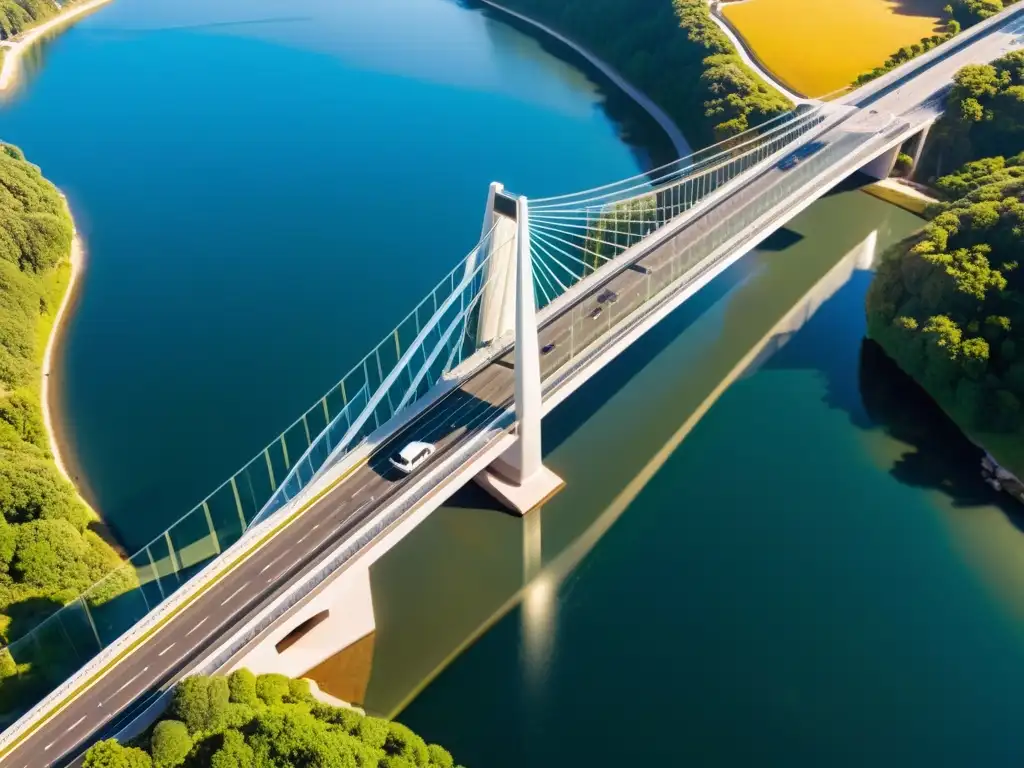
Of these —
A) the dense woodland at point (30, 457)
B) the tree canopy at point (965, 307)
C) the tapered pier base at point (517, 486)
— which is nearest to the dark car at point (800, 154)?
the tree canopy at point (965, 307)

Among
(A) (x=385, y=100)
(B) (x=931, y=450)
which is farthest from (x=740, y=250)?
(A) (x=385, y=100)

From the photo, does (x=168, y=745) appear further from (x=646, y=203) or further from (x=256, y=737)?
(x=646, y=203)

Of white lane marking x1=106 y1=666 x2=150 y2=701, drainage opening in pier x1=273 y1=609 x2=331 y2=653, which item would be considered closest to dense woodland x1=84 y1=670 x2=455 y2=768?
white lane marking x1=106 y1=666 x2=150 y2=701

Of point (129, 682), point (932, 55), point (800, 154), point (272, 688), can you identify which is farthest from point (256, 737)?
point (932, 55)

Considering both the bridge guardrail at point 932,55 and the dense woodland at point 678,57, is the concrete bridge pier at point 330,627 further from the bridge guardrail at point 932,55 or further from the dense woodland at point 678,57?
the bridge guardrail at point 932,55

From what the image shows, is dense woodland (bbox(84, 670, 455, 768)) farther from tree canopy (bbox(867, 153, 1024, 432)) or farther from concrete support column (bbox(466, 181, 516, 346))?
tree canopy (bbox(867, 153, 1024, 432))
